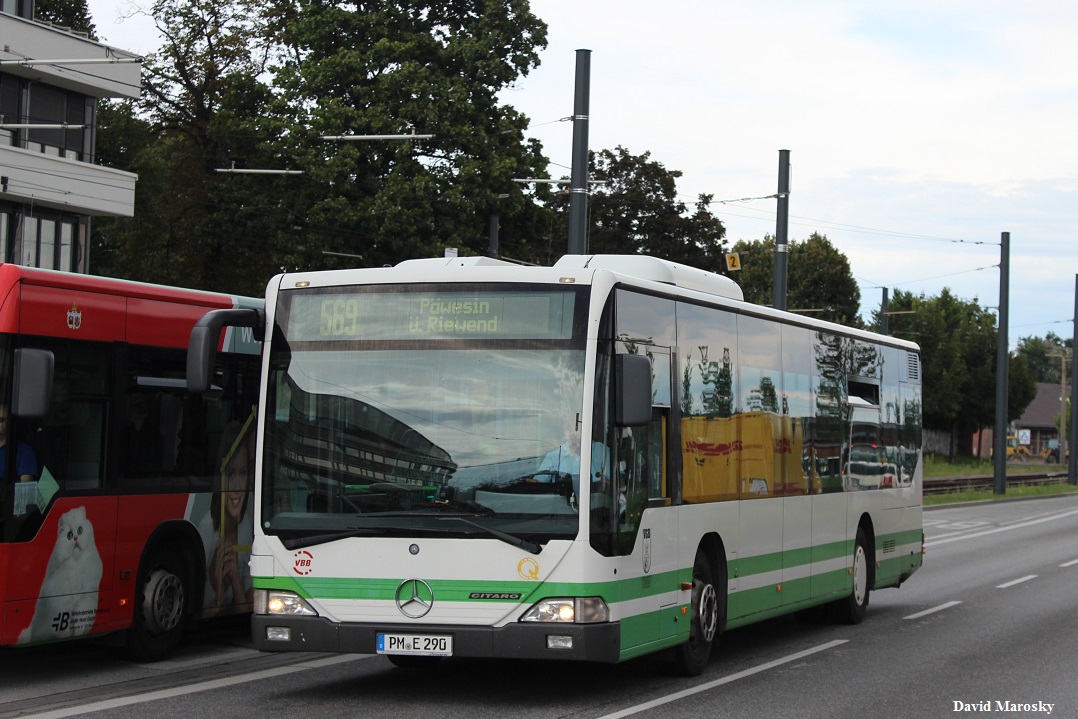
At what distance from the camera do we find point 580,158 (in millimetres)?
20438

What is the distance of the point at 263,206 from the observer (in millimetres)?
41906

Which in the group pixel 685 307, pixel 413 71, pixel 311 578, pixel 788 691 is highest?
pixel 413 71

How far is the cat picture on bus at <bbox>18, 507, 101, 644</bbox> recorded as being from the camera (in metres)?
10.5

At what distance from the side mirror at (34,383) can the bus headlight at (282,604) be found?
1.93 m

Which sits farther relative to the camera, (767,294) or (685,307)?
(767,294)

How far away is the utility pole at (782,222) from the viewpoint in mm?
28812

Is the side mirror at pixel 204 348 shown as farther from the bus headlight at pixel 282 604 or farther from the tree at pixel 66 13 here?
the tree at pixel 66 13

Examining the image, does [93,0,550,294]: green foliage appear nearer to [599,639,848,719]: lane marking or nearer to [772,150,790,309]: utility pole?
[772,150,790,309]: utility pole

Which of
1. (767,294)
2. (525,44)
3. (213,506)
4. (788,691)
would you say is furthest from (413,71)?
(767,294)

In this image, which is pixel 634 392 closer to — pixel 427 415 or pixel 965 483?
pixel 427 415

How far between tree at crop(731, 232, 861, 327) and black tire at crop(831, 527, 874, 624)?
203ft

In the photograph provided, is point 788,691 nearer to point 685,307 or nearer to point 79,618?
point 685,307

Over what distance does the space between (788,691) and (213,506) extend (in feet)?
16.7

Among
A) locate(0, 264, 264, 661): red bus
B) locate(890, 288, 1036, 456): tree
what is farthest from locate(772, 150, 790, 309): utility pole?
locate(890, 288, 1036, 456): tree
